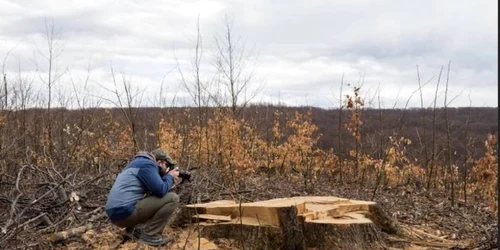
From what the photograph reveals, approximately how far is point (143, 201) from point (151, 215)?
6.4 inches

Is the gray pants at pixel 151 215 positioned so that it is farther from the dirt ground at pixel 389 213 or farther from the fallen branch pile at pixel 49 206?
the fallen branch pile at pixel 49 206

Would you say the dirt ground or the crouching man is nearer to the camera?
the crouching man

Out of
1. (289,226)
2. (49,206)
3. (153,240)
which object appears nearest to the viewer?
(153,240)

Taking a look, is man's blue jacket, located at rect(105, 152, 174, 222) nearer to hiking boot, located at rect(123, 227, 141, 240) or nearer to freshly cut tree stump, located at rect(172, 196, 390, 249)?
hiking boot, located at rect(123, 227, 141, 240)

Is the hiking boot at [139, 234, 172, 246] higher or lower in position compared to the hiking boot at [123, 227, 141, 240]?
lower

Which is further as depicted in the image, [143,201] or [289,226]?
[289,226]

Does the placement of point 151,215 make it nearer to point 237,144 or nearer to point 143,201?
point 143,201

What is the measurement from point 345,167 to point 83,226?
633 cm

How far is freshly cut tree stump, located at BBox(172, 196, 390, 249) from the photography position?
5.64 meters

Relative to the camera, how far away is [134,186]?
223 inches

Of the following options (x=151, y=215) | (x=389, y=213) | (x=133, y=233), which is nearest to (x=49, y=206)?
(x=133, y=233)

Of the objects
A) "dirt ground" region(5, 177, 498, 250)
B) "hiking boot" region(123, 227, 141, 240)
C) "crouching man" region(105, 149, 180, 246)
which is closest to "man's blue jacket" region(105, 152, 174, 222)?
"crouching man" region(105, 149, 180, 246)

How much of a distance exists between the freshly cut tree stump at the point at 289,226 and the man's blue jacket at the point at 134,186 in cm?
Answer: 45

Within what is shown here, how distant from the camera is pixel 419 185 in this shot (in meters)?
10.5
